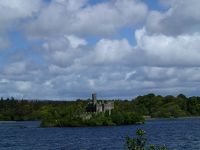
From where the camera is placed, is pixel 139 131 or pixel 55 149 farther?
pixel 55 149

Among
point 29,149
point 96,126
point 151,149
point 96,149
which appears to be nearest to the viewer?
point 151,149

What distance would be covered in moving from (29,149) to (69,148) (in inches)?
311

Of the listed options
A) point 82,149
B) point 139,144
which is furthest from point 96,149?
point 139,144

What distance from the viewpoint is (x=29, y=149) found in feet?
315

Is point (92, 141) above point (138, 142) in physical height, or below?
below

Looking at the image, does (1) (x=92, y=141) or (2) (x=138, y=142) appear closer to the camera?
(2) (x=138, y=142)

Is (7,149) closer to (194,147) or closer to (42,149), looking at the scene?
(42,149)

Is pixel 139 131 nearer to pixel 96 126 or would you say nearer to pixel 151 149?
pixel 151 149

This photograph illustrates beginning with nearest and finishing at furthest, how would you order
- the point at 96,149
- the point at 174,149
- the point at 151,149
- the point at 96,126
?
the point at 151,149
the point at 174,149
the point at 96,149
the point at 96,126

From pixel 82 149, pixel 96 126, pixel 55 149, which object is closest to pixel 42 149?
pixel 55 149

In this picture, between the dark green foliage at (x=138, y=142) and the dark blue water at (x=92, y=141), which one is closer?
the dark green foliage at (x=138, y=142)

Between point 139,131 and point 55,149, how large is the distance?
6996cm

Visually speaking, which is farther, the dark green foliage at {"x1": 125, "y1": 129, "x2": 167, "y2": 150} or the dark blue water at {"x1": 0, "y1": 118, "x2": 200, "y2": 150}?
the dark blue water at {"x1": 0, "y1": 118, "x2": 200, "y2": 150}

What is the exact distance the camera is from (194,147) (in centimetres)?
8600
